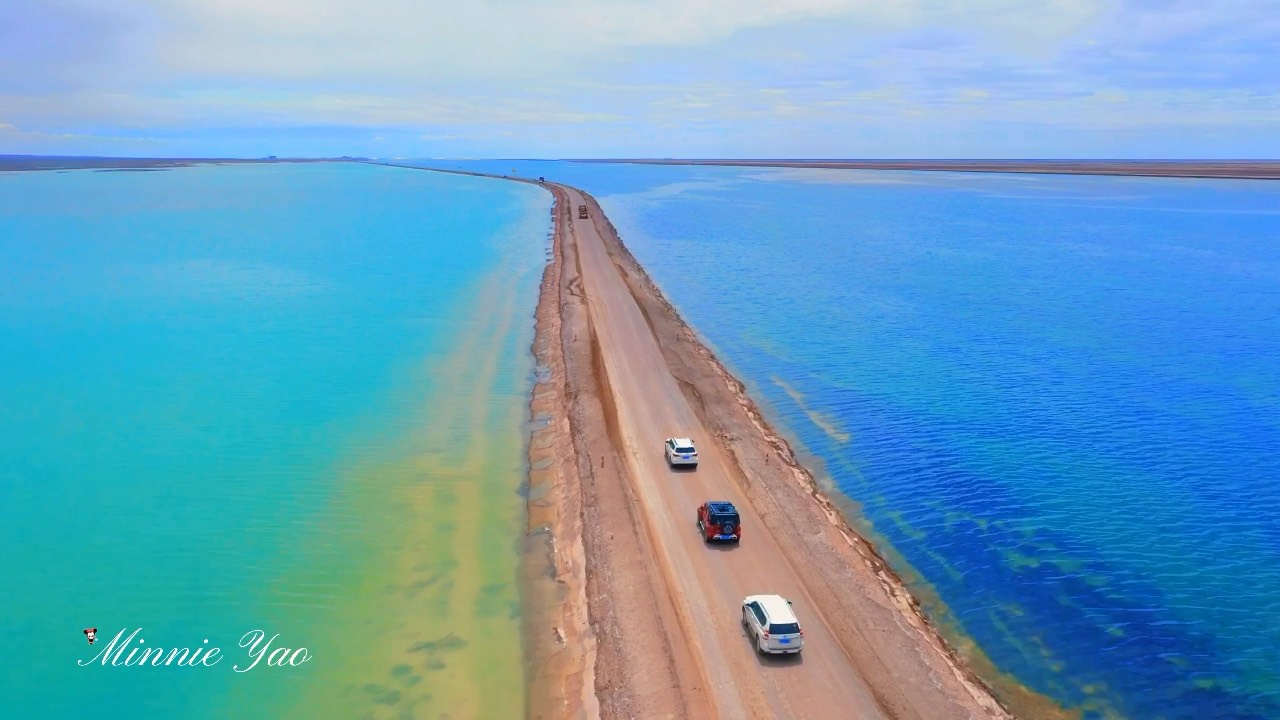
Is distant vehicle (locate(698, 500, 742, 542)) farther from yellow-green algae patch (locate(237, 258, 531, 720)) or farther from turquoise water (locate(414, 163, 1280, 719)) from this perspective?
turquoise water (locate(414, 163, 1280, 719))

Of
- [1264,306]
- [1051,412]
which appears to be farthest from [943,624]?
[1264,306]

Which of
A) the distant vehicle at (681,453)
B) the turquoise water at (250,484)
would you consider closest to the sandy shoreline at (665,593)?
the turquoise water at (250,484)

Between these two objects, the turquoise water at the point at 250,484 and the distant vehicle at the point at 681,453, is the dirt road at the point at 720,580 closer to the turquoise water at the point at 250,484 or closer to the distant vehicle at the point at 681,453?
the distant vehicle at the point at 681,453

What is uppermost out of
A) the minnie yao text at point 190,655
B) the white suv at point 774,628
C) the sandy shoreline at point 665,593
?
the white suv at point 774,628

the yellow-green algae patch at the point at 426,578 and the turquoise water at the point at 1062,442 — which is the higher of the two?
the turquoise water at the point at 1062,442

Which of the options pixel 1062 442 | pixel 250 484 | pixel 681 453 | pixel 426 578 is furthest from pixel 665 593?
pixel 1062 442

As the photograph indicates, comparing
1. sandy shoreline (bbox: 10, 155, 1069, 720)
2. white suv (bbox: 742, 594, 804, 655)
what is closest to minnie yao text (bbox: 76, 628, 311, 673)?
sandy shoreline (bbox: 10, 155, 1069, 720)

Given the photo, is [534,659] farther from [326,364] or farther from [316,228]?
[316,228]
